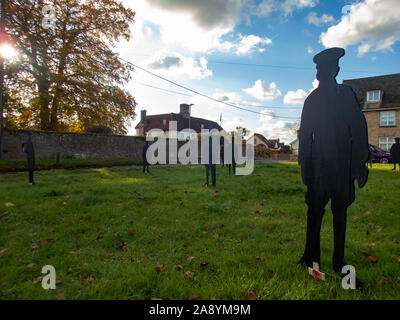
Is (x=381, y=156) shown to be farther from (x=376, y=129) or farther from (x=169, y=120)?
(x=169, y=120)

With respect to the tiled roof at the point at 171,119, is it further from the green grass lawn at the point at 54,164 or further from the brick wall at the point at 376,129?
the green grass lawn at the point at 54,164

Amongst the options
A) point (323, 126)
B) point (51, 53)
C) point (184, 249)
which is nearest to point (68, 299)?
point (184, 249)

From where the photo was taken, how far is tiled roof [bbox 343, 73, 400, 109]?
3005cm

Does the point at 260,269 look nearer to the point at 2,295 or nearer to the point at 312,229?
the point at 312,229

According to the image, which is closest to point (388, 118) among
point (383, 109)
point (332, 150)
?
point (383, 109)

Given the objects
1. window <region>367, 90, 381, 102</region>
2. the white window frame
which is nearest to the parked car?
the white window frame

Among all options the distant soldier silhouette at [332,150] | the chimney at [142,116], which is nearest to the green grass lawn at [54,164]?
the distant soldier silhouette at [332,150]

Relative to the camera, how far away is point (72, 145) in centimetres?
2053

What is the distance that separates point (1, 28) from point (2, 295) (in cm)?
1875

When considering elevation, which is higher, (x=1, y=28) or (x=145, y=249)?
(x=1, y=28)

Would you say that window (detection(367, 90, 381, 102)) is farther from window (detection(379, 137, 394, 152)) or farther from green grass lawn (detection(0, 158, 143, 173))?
green grass lawn (detection(0, 158, 143, 173))

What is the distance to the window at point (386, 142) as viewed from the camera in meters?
29.6

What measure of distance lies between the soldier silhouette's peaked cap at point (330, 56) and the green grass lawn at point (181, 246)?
8.39 ft

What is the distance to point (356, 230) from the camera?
14.3ft
